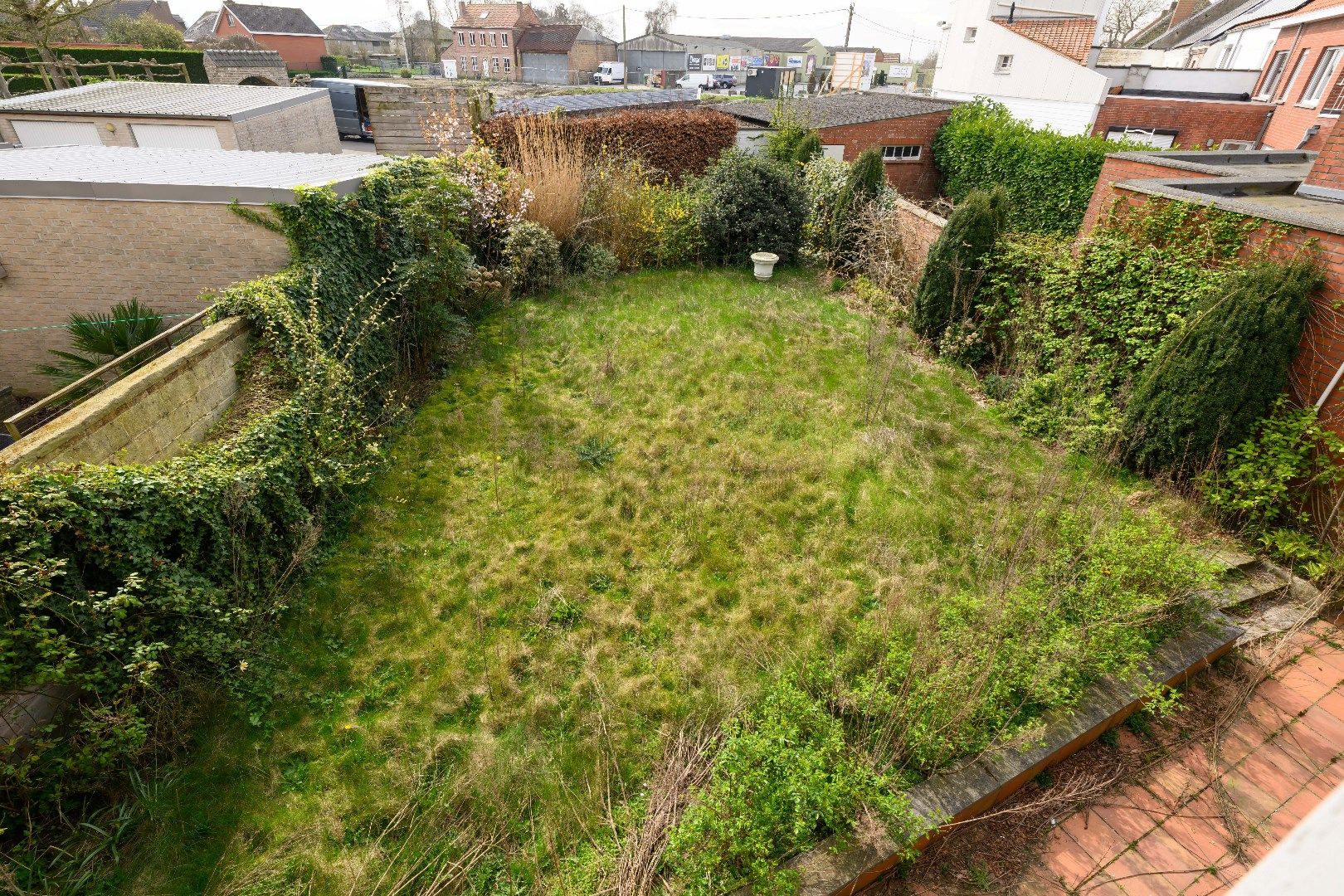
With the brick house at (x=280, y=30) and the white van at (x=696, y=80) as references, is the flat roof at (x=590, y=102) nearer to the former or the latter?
the white van at (x=696, y=80)

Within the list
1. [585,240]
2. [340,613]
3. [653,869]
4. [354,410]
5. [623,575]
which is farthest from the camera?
[585,240]

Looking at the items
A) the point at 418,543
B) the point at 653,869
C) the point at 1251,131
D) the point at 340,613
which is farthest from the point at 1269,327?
the point at 1251,131

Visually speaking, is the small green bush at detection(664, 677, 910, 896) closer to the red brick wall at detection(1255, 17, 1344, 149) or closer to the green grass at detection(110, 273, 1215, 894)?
the green grass at detection(110, 273, 1215, 894)

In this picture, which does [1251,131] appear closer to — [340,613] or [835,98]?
[835,98]

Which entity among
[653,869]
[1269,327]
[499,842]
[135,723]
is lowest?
[499,842]

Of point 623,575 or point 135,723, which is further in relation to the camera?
point 623,575

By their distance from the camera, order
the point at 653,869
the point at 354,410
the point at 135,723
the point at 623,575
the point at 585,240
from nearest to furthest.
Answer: the point at 653,869 → the point at 135,723 → the point at 623,575 → the point at 354,410 → the point at 585,240

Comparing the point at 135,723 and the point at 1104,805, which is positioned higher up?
the point at 135,723
